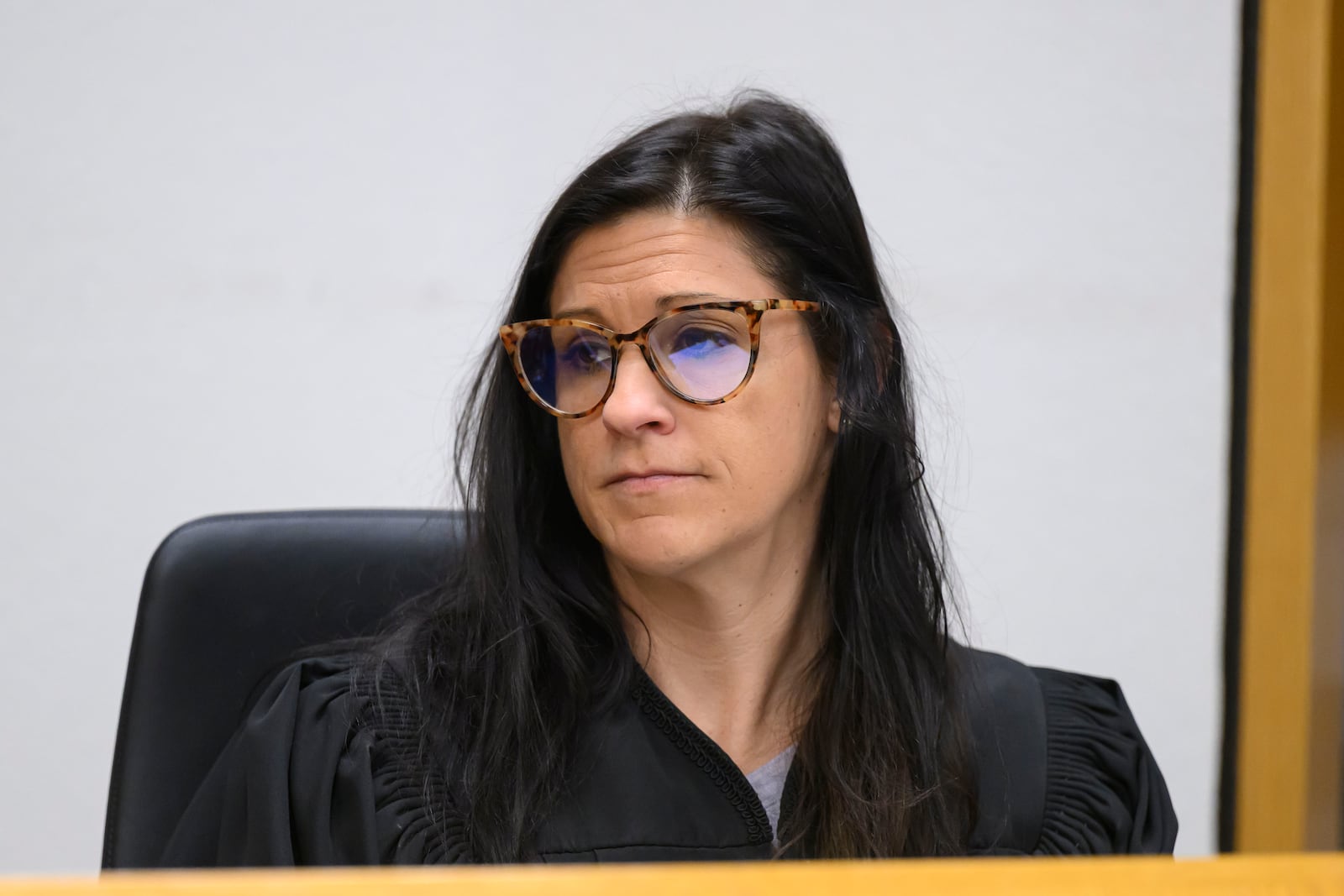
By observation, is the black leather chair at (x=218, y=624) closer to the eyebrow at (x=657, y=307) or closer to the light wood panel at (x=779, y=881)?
the eyebrow at (x=657, y=307)

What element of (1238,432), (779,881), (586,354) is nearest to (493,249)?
(586,354)

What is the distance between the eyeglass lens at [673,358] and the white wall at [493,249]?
29.0 inches

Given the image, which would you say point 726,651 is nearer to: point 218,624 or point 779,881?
point 218,624

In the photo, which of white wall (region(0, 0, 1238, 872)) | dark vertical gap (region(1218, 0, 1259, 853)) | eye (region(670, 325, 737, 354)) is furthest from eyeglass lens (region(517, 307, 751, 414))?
dark vertical gap (region(1218, 0, 1259, 853))

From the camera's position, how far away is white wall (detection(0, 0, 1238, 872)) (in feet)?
6.09

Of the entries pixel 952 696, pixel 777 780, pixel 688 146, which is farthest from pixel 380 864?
pixel 688 146

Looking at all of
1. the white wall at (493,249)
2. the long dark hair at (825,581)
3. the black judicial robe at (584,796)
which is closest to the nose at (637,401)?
the long dark hair at (825,581)

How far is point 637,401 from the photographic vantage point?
3.72ft

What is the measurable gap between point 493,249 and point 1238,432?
1.28 m

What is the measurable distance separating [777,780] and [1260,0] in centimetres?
160

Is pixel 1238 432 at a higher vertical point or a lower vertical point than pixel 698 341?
lower

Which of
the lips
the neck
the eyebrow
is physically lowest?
the neck

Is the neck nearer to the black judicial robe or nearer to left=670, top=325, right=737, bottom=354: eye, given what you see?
the black judicial robe

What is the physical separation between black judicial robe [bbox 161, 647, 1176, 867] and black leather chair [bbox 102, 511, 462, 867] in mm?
58
